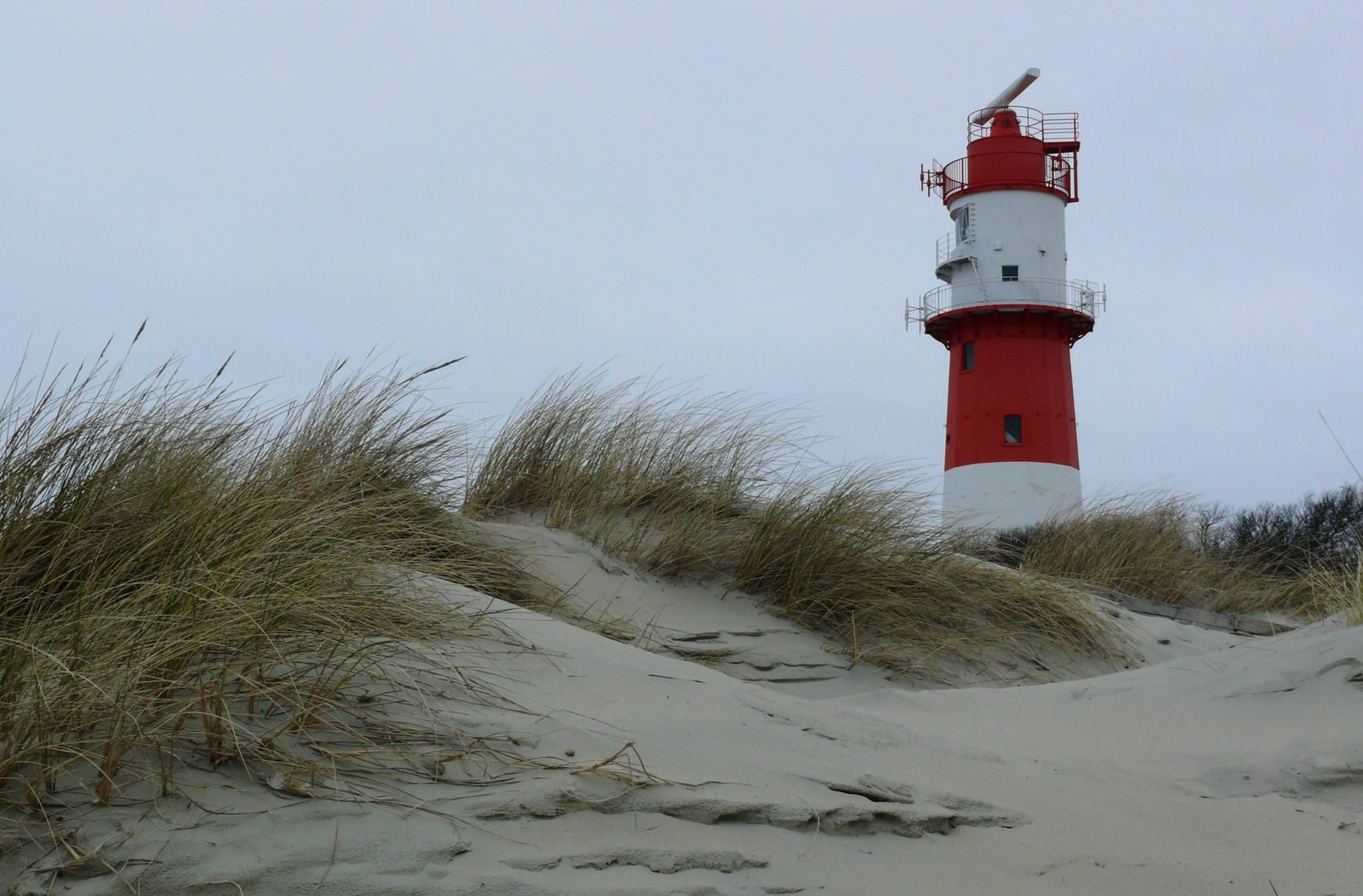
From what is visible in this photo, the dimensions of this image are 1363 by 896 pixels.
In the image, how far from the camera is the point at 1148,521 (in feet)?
26.5

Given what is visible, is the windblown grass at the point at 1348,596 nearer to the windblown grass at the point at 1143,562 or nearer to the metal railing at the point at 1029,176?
the windblown grass at the point at 1143,562

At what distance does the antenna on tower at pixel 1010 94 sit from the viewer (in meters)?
17.7

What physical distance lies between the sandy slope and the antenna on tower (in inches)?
618

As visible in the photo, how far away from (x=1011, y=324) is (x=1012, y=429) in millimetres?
1625

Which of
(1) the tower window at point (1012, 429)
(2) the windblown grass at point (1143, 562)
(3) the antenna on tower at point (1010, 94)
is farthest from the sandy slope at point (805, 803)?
(3) the antenna on tower at point (1010, 94)

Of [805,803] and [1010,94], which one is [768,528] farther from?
[1010,94]

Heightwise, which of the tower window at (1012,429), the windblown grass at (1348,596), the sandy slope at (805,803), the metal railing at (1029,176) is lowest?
the sandy slope at (805,803)

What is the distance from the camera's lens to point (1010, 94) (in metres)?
17.8

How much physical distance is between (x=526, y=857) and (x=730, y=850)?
0.38 metres

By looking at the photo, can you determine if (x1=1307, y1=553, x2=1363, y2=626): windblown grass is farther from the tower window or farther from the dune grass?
the tower window

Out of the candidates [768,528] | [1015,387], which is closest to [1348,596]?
[768,528]

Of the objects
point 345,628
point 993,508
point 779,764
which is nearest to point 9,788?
point 345,628

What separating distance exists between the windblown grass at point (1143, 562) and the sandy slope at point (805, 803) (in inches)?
138

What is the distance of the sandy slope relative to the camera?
186 centimetres
